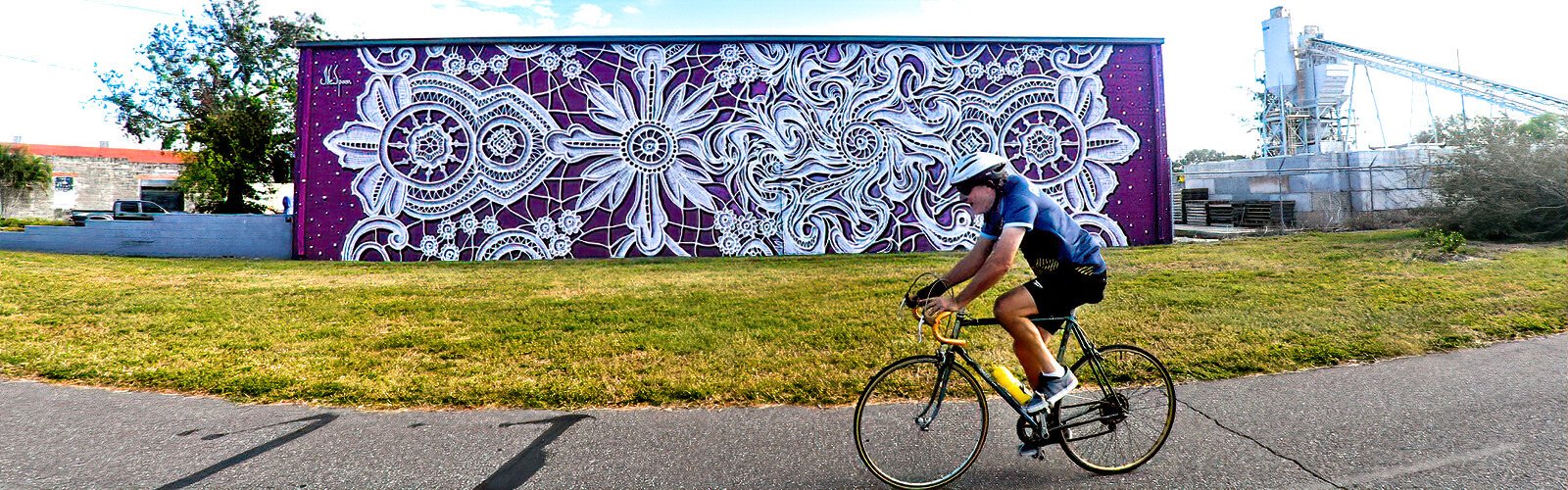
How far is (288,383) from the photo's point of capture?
5.57 metres

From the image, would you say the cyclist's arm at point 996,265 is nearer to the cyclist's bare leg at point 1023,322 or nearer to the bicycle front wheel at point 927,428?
the cyclist's bare leg at point 1023,322

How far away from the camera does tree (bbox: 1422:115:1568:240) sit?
1377 centimetres

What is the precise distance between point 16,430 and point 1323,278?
41.8 feet

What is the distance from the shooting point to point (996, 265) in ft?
11.3

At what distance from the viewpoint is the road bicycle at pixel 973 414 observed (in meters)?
3.58

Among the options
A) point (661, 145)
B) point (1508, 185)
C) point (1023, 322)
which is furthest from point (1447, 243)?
point (661, 145)

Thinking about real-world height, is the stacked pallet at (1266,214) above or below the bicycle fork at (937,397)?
above

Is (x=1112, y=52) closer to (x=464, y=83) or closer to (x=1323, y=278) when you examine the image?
(x=1323, y=278)

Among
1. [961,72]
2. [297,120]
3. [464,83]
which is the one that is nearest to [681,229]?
[464,83]

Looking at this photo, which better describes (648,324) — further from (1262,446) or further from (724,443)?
(1262,446)

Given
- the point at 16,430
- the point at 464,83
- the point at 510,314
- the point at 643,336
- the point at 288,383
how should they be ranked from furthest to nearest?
the point at 464,83, the point at 510,314, the point at 643,336, the point at 288,383, the point at 16,430

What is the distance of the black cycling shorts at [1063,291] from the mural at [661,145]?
12181 millimetres

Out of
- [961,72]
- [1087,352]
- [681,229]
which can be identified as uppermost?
[961,72]
